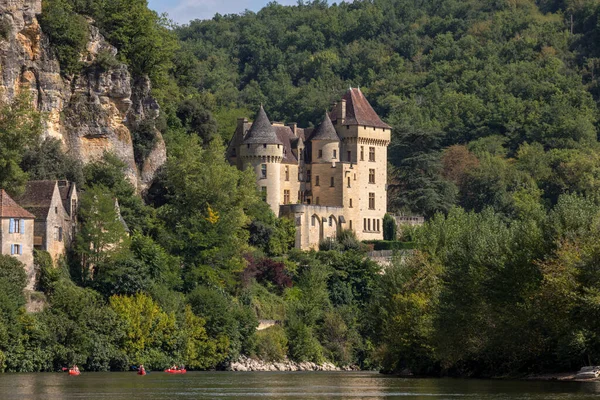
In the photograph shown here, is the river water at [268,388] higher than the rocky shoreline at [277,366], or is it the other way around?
the river water at [268,388]

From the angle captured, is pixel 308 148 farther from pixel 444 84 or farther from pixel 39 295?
pixel 444 84

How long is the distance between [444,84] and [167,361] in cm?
9063

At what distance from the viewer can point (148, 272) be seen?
10931 centimetres

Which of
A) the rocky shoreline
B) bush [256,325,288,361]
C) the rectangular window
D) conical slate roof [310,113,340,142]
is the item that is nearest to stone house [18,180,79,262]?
the rocky shoreline

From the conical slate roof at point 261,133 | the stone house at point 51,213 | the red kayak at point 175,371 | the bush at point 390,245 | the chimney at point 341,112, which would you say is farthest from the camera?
the chimney at point 341,112

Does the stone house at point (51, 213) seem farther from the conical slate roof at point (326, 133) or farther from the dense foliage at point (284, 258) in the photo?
the conical slate roof at point (326, 133)

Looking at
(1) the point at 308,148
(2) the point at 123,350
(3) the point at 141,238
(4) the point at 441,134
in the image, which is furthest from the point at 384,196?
(2) the point at 123,350

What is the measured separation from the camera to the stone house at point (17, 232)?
333 ft

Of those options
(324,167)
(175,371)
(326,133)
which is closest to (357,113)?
(326,133)

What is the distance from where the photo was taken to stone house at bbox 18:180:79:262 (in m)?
105

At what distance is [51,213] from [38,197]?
4.69 feet

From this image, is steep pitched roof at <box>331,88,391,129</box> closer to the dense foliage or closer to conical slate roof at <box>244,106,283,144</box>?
conical slate roof at <box>244,106,283,144</box>

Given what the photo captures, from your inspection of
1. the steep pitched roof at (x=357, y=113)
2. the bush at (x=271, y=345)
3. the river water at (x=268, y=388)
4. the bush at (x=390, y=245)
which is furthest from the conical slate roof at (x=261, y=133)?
the river water at (x=268, y=388)

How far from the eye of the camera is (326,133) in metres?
137
